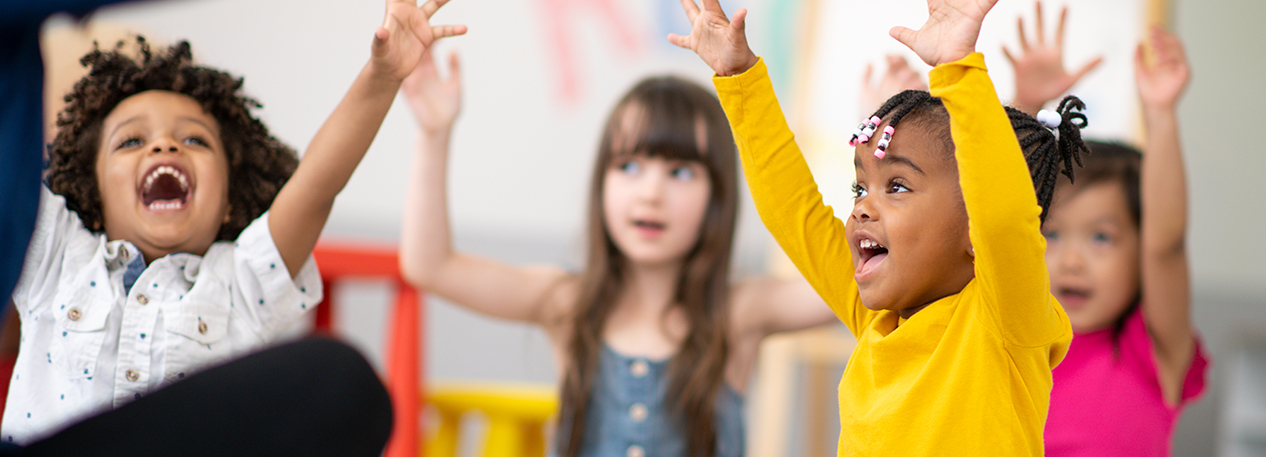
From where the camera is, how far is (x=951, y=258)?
1.73 ft

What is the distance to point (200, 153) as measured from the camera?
569 mm

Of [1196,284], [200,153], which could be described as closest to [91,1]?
[200,153]

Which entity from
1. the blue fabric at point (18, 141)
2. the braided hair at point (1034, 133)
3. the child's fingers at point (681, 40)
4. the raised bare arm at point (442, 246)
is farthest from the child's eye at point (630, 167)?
the blue fabric at point (18, 141)

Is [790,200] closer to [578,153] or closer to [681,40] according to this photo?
[681,40]

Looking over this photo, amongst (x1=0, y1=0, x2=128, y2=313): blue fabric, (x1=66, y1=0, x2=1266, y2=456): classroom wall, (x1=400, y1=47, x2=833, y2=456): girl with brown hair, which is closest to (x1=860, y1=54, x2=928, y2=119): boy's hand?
(x1=400, y1=47, x2=833, y2=456): girl with brown hair

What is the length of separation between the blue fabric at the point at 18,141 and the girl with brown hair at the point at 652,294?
0.47 meters

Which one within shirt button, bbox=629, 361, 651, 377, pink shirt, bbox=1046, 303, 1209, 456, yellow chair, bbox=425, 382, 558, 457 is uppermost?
pink shirt, bbox=1046, 303, 1209, 456

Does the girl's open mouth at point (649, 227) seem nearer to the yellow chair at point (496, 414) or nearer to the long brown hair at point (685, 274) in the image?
the long brown hair at point (685, 274)

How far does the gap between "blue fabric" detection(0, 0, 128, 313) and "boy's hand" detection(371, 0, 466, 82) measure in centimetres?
19

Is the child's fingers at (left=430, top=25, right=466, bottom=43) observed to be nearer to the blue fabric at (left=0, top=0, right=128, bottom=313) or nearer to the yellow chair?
the blue fabric at (left=0, top=0, right=128, bottom=313)

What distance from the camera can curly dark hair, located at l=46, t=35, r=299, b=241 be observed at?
558mm

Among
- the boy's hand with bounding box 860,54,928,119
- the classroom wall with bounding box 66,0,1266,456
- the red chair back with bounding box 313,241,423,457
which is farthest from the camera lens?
the classroom wall with bounding box 66,0,1266,456

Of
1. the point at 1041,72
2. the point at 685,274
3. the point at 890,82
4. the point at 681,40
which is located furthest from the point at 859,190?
the point at 685,274

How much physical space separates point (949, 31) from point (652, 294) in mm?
640
